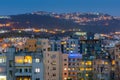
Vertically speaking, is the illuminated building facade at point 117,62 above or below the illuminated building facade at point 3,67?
below

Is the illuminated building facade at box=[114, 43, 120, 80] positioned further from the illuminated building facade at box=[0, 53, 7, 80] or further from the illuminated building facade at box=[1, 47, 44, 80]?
the illuminated building facade at box=[0, 53, 7, 80]

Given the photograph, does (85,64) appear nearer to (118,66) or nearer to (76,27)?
(118,66)

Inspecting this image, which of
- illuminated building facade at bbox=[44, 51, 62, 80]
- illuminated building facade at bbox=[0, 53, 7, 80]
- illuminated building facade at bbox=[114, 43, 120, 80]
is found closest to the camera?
illuminated building facade at bbox=[0, 53, 7, 80]

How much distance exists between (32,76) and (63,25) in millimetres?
104955

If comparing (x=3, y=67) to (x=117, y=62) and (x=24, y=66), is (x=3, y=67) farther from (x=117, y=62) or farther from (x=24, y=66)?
(x=117, y=62)

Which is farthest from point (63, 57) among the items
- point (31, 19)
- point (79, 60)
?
point (31, 19)

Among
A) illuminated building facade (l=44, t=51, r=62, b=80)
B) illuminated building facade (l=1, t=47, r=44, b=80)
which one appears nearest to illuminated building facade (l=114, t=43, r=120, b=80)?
illuminated building facade (l=44, t=51, r=62, b=80)

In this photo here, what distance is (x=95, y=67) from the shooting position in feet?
158

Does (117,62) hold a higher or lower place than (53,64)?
lower

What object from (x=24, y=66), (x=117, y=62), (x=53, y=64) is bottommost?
(x=117, y=62)

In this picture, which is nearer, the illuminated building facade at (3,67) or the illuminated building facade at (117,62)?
the illuminated building facade at (3,67)

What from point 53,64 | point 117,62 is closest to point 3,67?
point 53,64

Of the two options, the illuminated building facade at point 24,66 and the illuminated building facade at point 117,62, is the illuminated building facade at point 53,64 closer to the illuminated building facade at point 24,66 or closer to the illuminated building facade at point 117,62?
the illuminated building facade at point 24,66

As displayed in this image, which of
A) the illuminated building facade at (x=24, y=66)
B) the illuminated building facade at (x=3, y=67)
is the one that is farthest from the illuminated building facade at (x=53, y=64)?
the illuminated building facade at (x=3, y=67)
